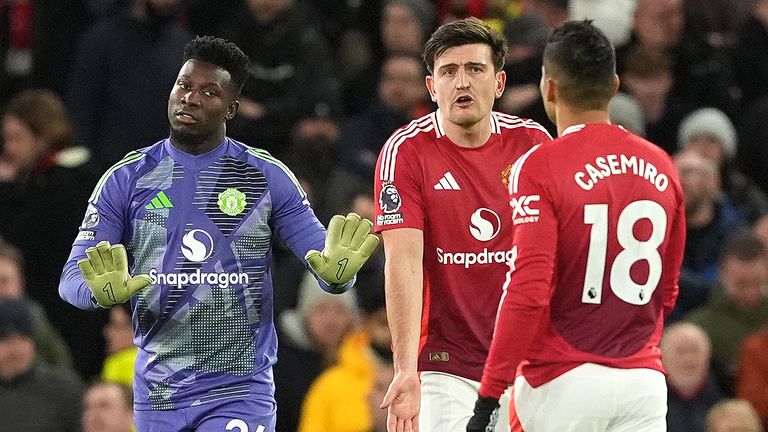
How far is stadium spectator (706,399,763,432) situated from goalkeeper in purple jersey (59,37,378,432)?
360 cm

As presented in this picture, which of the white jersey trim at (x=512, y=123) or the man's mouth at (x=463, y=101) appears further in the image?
the white jersey trim at (x=512, y=123)

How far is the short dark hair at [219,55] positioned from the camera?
6496mm

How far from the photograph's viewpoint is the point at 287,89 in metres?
11.0

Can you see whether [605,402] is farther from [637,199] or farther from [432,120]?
[432,120]

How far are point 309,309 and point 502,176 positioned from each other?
125 inches

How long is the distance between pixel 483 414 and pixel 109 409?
363cm

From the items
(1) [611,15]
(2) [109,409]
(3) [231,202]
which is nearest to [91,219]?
(3) [231,202]

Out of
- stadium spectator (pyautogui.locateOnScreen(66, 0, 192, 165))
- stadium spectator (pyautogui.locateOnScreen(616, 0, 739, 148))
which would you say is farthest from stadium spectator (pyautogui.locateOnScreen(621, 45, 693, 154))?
stadium spectator (pyautogui.locateOnScreen(66, 0, 192, 165))

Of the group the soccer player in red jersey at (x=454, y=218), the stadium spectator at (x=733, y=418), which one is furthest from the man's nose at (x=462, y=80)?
the stadium spectator at (x=733, y=418)

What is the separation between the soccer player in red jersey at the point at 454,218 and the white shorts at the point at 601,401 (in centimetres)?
79

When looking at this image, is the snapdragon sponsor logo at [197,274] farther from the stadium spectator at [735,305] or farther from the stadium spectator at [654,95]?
the stadium spectator at [654,95]

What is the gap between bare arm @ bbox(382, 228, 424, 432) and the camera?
6.39 meters

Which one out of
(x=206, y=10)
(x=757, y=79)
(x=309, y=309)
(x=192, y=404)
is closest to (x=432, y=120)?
(x=192, y=404)

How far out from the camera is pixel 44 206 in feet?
32.7
